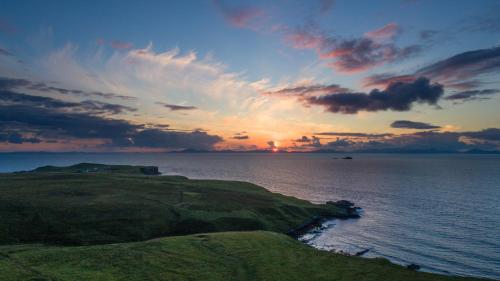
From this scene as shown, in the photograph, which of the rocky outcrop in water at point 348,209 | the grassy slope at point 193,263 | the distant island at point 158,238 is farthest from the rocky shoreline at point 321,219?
the grassy slope at point 193,263

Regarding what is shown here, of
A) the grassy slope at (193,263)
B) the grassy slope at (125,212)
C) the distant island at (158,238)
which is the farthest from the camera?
the grassy slope at (125,212)

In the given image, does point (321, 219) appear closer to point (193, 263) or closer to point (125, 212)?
point (125, 212)

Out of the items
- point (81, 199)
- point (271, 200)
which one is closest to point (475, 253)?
point (271, 200)

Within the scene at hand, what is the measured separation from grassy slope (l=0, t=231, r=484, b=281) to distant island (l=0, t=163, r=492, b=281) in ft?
0.44

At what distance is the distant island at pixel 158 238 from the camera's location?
45.3m

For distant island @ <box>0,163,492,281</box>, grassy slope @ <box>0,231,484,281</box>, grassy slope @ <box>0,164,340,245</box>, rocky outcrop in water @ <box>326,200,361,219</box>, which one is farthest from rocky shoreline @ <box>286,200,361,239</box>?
grassy slope @ <box>0,231,484,281</box>

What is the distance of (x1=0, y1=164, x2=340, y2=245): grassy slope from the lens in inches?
2724

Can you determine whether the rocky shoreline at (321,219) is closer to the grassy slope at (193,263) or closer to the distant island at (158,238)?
the distant island at (158,238)

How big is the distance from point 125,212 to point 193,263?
4151 cm

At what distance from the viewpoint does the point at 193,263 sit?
49.6 metres

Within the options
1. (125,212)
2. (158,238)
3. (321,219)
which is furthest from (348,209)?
(158,238)

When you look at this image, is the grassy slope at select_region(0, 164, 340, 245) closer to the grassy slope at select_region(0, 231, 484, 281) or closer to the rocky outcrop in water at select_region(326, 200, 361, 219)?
the rocky outcrop in water at select_region(326, 200, 361, 219)

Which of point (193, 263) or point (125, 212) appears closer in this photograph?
point (193, 263)

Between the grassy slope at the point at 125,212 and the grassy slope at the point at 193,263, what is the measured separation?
17128 millimetres
